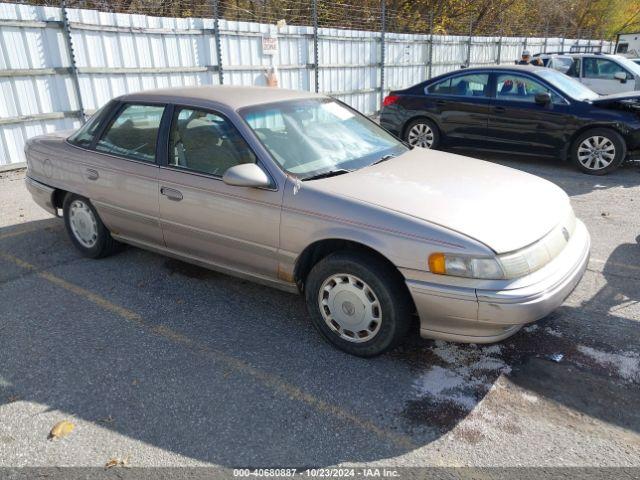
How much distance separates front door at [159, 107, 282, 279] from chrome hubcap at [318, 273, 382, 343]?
0.47m

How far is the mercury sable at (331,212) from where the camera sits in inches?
115

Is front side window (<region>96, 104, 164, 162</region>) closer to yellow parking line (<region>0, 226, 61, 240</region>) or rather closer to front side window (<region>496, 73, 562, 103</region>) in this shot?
yellow parking line (<region>0, 226, 61, 240</region>)

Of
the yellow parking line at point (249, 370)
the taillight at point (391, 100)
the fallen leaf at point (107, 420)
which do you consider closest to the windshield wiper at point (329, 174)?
the yellow parking line at point (249, 370)

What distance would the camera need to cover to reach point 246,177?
11.0ft

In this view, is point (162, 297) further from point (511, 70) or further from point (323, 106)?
point (511, 70)

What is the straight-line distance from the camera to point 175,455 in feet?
8.46

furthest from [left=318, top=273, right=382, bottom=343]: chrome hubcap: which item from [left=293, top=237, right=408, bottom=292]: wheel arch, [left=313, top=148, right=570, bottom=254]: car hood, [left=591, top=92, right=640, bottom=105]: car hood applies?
[left=591, top=92, right=640, bottom=105]: car hood

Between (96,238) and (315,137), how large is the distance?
2372mm

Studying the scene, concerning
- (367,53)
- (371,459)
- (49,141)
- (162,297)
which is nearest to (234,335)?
(162,297)

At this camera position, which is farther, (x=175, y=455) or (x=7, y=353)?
(x=7, y=353)

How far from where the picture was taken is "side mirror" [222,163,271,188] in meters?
3.36

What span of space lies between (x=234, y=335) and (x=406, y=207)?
60.1 inches

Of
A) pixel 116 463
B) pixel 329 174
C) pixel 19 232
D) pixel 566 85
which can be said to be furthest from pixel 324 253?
pixel 566 85

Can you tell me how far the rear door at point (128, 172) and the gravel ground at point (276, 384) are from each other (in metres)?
0.53
